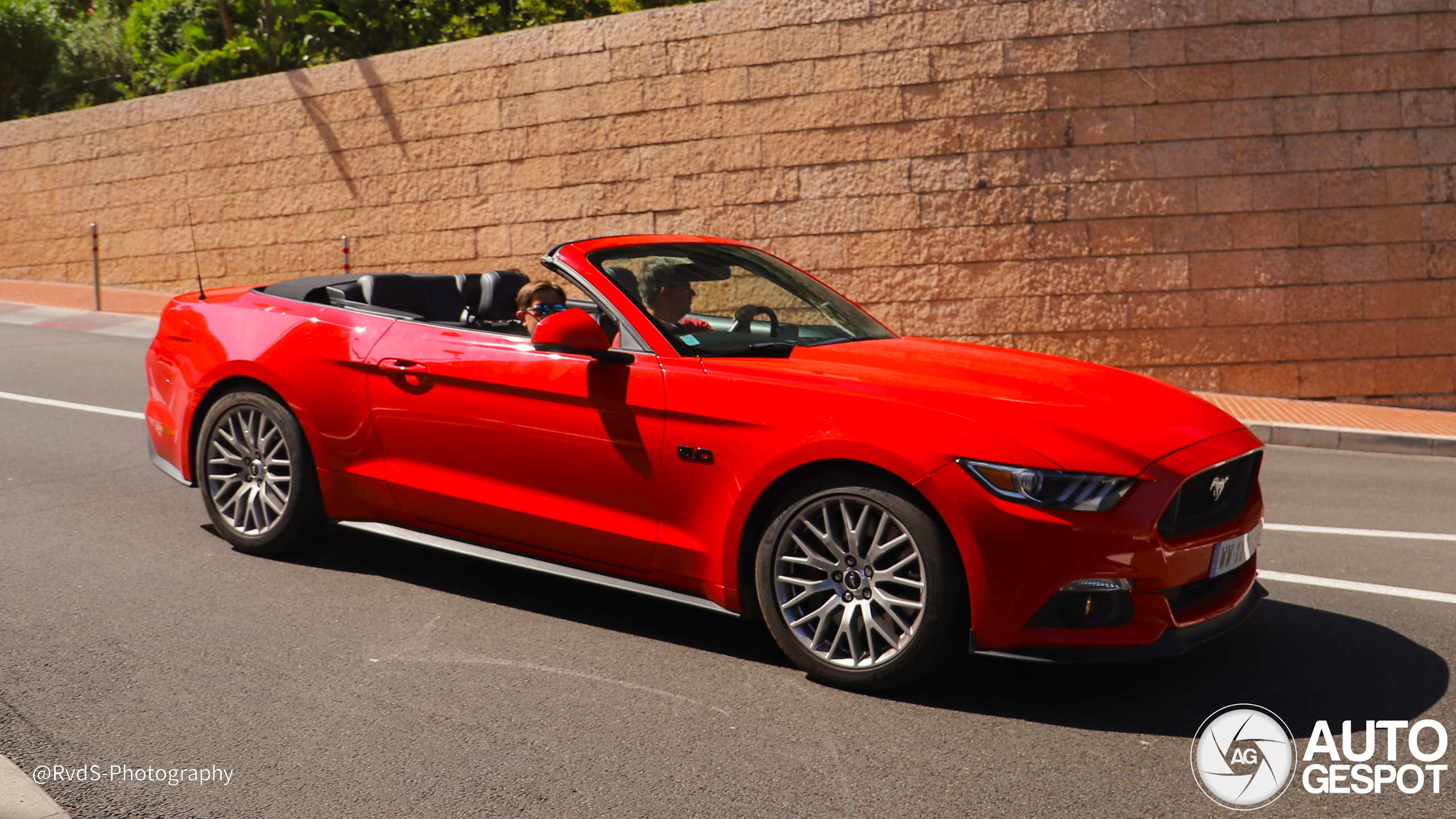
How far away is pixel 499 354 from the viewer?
483 cm

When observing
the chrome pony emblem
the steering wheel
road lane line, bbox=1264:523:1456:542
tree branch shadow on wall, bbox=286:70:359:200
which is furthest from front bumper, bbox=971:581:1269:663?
tree branch shadow on wall, bbox=286:70:359:200

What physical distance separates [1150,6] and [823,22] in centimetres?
346

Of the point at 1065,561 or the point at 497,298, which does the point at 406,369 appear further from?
the point at 1065,561

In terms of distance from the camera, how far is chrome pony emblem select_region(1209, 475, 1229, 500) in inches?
160

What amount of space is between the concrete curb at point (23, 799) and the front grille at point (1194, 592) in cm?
321

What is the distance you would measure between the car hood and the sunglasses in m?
1.33

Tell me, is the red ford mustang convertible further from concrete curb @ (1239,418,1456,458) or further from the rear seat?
concrete curb @ (1239,418,1456,458)

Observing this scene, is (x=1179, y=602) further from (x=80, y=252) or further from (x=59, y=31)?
(x=59, y=31)

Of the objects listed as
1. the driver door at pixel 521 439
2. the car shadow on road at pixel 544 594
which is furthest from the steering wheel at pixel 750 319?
the car shadow on road at pixel 544 594

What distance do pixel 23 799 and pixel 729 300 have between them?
3038 mm

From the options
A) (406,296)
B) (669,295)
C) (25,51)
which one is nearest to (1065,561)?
(669,295)

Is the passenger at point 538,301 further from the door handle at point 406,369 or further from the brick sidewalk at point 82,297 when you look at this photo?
the brick sidewalk at point 82,297

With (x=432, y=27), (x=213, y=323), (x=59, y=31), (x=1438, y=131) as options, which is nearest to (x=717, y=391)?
(x=213, y=323)

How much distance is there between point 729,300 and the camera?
5086 millimetres
